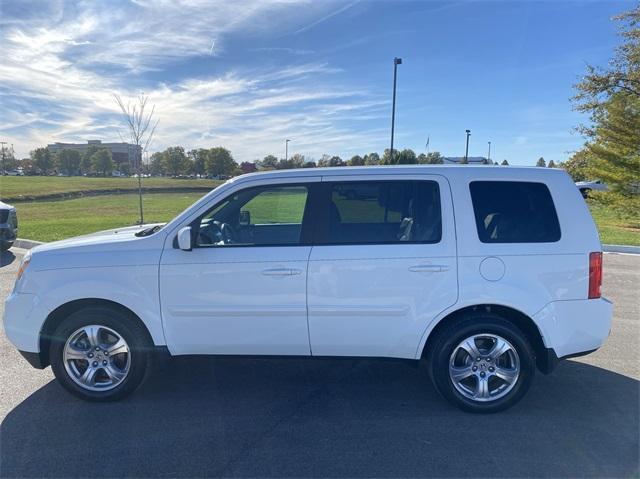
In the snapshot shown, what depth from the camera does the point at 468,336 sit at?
3.45m

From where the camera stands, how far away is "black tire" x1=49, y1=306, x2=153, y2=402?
140 inches

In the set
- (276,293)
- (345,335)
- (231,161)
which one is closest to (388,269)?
(345,335)

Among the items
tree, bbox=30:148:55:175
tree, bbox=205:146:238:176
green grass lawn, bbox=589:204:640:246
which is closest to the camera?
green grass lawn, bbox=589:204:640:246

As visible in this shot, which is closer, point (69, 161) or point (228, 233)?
point (228, 233)

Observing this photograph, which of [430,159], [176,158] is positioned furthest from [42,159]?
[430,159]

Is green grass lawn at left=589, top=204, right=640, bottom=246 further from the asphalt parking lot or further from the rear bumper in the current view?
the rear bumper

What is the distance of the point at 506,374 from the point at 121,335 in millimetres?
3048

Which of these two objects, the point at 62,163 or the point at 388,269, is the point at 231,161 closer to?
the point at 62,163

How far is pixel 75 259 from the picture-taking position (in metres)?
3.53

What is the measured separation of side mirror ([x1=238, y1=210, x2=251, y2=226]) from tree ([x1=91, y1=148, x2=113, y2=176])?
87.3 metres

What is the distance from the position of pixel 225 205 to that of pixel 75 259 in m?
1.24

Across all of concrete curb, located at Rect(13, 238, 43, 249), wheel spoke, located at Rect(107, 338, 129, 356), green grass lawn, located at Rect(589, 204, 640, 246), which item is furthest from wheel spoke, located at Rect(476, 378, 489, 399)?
A: concrete curb, located at Rect(13, 238, 43, 249)

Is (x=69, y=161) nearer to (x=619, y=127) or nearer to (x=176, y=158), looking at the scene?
(x=176, y=158)

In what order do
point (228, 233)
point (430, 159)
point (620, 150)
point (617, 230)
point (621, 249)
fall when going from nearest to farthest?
1. point (228, 233)
2. point (621, 249)
3. point (617, 230)
4. point (620, 150)
5. point (430, 159)
